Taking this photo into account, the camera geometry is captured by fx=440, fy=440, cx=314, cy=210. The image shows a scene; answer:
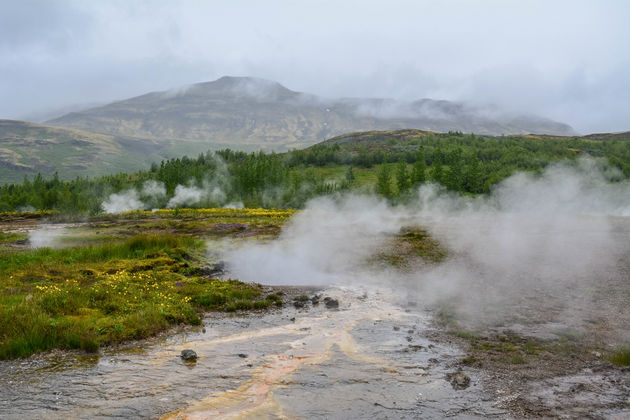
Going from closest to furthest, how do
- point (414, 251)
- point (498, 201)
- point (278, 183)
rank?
point (414, 251)
point (498, 201)
point (278, 183)

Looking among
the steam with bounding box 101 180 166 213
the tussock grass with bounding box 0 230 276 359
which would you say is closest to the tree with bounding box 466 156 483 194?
the steam with bounding box 101 180 166 213

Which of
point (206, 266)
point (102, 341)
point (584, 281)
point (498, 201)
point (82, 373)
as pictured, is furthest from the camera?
point (498, 201)

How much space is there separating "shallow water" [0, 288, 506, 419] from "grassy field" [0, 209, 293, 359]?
927 millimetres

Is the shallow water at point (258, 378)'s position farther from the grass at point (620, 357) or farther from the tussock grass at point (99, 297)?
the grass at point (620, 357)

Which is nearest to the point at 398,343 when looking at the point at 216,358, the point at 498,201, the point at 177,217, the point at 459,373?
the point at 459,373

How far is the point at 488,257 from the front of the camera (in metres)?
27.2

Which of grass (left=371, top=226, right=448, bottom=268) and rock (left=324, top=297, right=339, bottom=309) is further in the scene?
grass (left=371, top=226, right=448, bottom=268)

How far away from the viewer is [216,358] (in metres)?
12.1

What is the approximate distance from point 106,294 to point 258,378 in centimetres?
893

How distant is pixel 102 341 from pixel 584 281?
2041 cm

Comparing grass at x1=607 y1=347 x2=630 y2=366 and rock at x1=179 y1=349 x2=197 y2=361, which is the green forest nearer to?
rock at x1=179 y1=349 x2=197 y2=361

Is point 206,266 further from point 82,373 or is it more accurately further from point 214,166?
point 214,166

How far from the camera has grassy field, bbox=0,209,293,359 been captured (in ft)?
Result: 42.5

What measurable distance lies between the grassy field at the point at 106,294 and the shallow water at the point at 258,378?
93 centimetres
